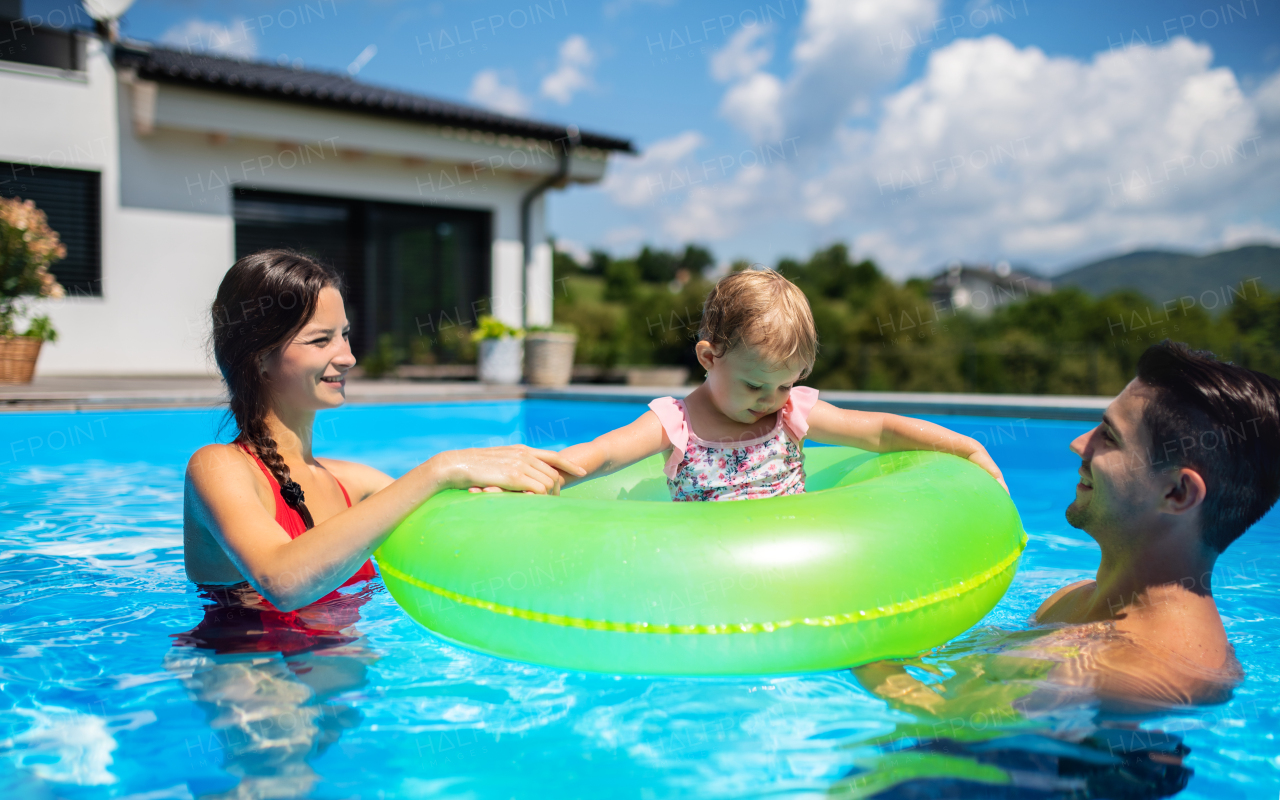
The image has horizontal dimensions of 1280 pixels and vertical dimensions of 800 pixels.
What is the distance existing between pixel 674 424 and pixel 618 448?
0.76ft

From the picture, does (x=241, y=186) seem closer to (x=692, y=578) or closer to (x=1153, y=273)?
(x=692, y=578)

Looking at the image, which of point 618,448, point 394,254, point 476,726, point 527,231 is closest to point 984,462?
point 618,448

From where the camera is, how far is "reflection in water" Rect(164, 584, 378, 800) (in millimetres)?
1577

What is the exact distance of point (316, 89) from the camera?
10.3 metres

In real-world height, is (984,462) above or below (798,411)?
below

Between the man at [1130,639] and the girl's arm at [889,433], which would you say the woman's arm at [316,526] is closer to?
the girl's arm at [889,433]

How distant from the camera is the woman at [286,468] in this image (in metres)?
1.71

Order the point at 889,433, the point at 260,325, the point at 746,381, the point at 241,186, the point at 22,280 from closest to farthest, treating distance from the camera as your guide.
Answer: the point at 260,325
the point at 746,381
the point at 889,433
the point at 22,280
the point at 241,186

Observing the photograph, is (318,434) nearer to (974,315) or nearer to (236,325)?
(236,325)

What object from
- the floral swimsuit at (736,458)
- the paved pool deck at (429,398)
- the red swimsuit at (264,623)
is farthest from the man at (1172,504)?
the paved pool deck at (429,398)

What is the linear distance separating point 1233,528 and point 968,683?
630mm

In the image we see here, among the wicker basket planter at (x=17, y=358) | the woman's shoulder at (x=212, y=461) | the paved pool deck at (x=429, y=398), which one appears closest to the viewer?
the woman's shoulder at (x=212, y=461)

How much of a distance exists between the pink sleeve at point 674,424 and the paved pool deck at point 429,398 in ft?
11.1

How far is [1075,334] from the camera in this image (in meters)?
42.0
